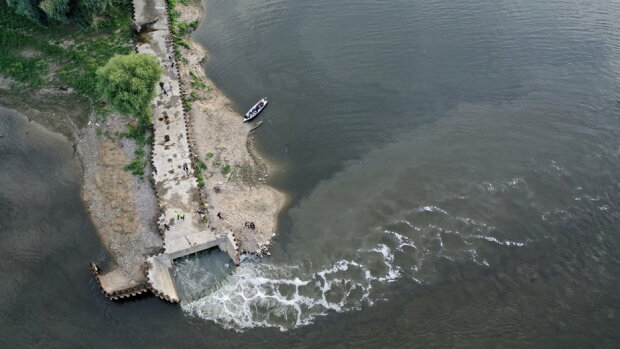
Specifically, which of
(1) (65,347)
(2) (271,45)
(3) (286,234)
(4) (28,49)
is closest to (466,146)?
(3) (286,234)

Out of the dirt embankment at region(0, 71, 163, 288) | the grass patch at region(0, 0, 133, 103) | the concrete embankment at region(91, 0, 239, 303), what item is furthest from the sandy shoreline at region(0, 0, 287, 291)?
the grass patch at region(0, 0, 133, 103)

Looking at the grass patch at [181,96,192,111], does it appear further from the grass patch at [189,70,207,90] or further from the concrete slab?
the grass patch at [189,70,207,90]

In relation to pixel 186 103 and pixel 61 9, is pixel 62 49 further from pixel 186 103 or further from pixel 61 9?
pixel 186 103

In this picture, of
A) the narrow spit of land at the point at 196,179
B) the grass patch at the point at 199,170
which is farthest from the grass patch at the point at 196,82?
the grass patch at the point at 199,170

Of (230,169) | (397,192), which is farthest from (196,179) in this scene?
(397,192)

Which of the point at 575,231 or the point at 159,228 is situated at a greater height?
the point at 159,228

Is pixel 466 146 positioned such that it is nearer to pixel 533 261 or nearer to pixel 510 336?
pixel 533 261

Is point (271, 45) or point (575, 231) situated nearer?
point (575, 231)
